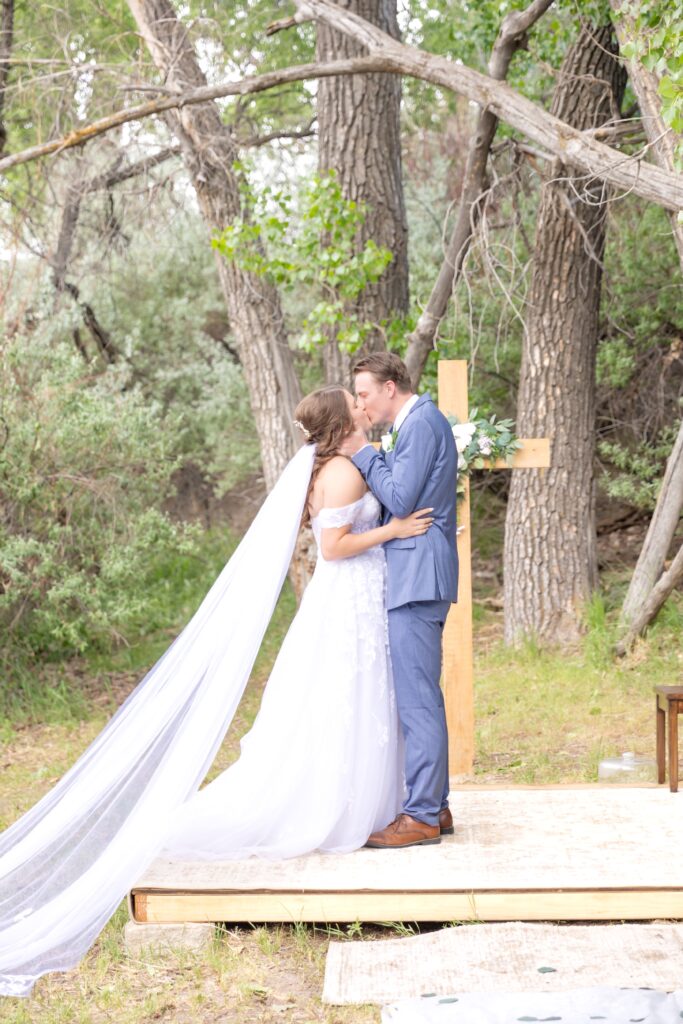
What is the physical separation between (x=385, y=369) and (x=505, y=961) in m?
2.25

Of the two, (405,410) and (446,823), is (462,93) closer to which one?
(405,410)

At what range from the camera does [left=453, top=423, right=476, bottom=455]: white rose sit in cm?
587

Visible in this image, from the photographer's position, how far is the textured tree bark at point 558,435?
928cm

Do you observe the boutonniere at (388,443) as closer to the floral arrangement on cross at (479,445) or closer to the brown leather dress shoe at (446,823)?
the floral arrangement on cross at (479,445)

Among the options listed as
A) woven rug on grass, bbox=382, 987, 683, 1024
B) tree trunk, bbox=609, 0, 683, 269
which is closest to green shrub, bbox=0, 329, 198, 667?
tree trunk, bbox=609, 0, 683, 269

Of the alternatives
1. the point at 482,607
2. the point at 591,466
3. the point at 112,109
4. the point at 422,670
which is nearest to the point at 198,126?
the point at 112,109

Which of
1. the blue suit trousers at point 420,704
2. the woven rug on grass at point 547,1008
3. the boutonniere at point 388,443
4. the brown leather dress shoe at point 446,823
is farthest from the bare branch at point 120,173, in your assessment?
the woven rug on grass at point 547,1008

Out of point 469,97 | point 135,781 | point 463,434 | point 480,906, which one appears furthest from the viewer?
point 469,97

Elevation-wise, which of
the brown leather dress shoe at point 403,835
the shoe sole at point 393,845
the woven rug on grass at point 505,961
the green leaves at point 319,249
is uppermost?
the green leaves at point 319,249

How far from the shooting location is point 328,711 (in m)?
4.71

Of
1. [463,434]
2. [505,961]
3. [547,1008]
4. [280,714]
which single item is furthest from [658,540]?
[547,1008]

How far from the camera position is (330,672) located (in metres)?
4.75

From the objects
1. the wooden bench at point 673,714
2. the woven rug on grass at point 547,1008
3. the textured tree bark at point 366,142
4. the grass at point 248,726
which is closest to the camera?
the woven rug on grass at point 547,1008

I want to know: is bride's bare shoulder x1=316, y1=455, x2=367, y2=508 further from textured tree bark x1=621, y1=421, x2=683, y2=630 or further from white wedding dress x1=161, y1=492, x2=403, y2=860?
textured tree bark x1=621, y1=421, x2=683, y2=630
